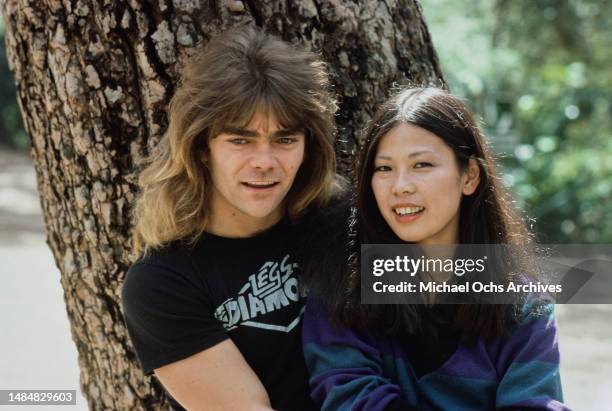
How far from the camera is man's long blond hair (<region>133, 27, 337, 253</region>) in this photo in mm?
2158

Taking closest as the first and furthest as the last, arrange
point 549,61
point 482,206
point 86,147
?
point 482,206 → point 86,147 → point 549,61

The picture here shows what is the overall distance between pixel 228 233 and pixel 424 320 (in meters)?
0.61

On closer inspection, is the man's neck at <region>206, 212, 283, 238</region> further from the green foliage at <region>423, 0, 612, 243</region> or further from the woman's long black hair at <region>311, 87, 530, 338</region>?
the green foliage at <region>423, 0, 612, 243</region>

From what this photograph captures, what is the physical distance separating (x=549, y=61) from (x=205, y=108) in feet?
46.3

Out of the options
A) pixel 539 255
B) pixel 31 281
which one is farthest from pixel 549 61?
pixel 539 255

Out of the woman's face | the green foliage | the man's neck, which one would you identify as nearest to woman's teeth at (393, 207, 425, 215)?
the woman's face

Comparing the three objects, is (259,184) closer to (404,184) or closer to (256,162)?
(256,162)

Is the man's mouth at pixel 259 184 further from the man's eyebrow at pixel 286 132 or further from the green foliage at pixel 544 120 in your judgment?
the green foliage at pixel 544 120

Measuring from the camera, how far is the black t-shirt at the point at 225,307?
213 centimetres

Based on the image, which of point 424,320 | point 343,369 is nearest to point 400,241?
point 424,320

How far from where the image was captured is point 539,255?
248 centimetres

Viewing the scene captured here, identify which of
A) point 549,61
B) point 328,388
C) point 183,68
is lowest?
point 328,388

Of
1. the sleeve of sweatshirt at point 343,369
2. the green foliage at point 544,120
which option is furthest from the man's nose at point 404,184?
the green foliage at point 544,120

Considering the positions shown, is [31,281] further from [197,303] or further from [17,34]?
[197,303]
